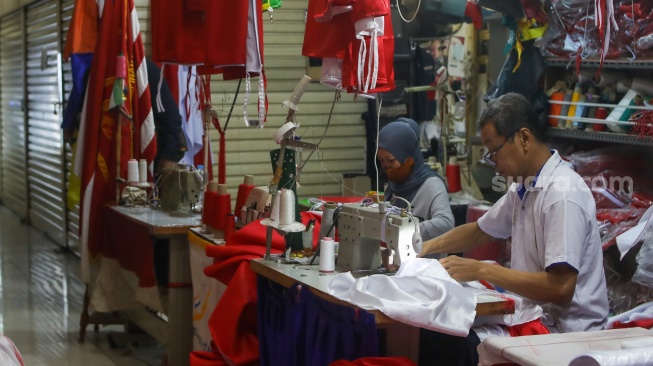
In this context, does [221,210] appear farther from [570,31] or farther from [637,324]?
[637,324]

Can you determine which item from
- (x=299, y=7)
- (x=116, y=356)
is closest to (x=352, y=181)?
(x=299, y=7)

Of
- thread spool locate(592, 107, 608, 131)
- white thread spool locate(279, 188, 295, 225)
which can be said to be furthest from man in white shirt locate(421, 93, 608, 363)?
thread spool locate(592, 107, 608, 131)

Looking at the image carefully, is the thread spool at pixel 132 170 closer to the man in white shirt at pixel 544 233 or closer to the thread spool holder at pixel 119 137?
the thread spool holder at pixel 119 137

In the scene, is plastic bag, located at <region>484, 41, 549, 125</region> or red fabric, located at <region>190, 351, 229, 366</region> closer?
red fabric, located at <region>190, 351, 229, 366</region>

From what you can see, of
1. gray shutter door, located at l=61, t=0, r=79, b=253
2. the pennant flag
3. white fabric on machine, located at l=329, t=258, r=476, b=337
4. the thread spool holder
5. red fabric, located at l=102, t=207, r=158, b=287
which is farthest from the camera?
gray shutter door, located at l=61, t=0, r=79, b=253

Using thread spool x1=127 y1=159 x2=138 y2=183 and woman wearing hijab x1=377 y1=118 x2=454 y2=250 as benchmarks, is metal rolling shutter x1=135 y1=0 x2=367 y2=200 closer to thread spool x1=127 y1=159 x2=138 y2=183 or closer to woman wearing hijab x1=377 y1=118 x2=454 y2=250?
thread spool x1=127 y1=159 x2=138 y2=183

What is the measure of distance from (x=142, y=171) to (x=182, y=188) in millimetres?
506

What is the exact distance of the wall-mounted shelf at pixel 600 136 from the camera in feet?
13.7

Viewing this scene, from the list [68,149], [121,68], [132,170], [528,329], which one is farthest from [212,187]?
[68,149]

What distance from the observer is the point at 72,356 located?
557 centimetres

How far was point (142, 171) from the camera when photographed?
5.70 metres

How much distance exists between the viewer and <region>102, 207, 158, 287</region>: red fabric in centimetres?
508

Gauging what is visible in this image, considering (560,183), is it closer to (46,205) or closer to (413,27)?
(413,27)

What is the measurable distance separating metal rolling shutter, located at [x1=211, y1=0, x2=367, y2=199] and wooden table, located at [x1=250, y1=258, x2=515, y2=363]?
3483 millimetres
